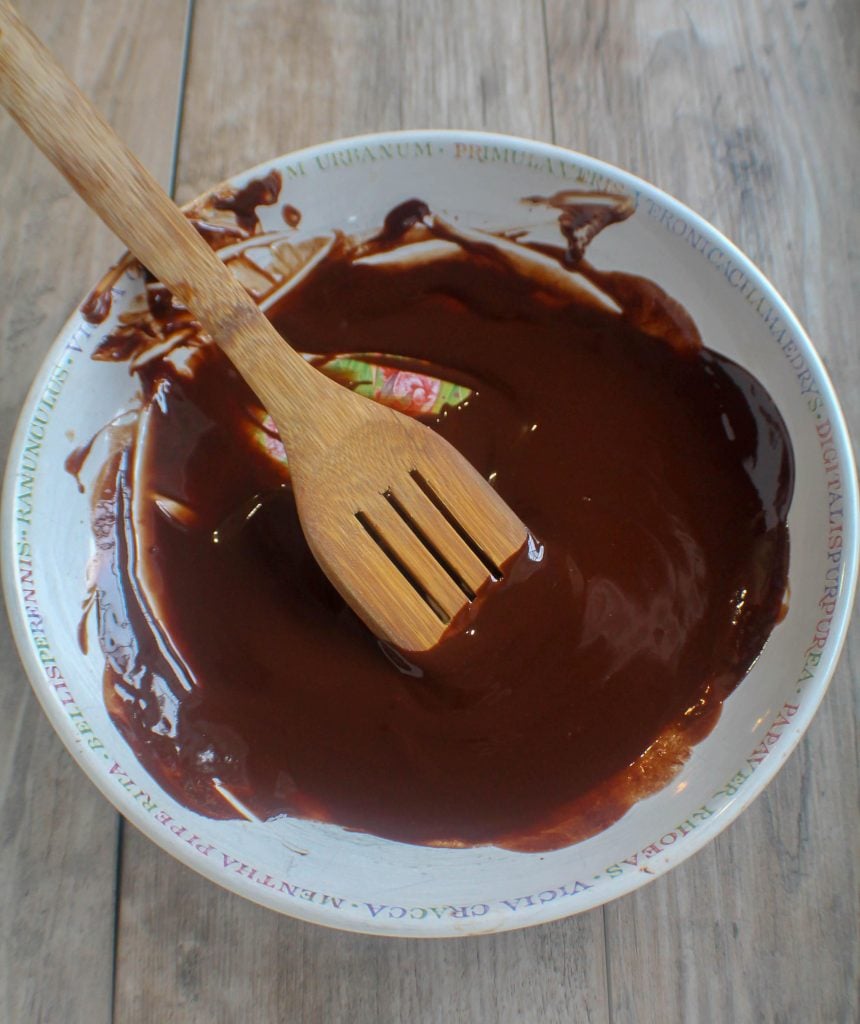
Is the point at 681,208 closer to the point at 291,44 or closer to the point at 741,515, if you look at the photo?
the point at 741,515

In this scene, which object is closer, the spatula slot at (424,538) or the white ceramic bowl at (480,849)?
the white ceramic bowl at (480,849)

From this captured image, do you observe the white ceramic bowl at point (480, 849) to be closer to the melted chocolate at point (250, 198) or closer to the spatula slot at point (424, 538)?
the melted chocolate at point (250, 198)

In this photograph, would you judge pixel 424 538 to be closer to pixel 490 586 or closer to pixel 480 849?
pixel 490 586

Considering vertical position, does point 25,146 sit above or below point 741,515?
above

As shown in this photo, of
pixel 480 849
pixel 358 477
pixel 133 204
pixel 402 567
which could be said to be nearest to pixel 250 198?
pixel 133 204

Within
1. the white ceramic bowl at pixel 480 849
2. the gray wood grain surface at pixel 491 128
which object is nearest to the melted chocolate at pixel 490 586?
the white ceramic bowl at pixel 480 849

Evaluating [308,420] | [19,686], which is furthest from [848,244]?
[19,686]

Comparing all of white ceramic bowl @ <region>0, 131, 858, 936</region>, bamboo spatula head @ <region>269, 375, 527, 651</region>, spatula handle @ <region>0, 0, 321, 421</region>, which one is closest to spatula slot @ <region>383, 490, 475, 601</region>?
bamboo spatula head @ <region>269, 375, 527, 651</region>
